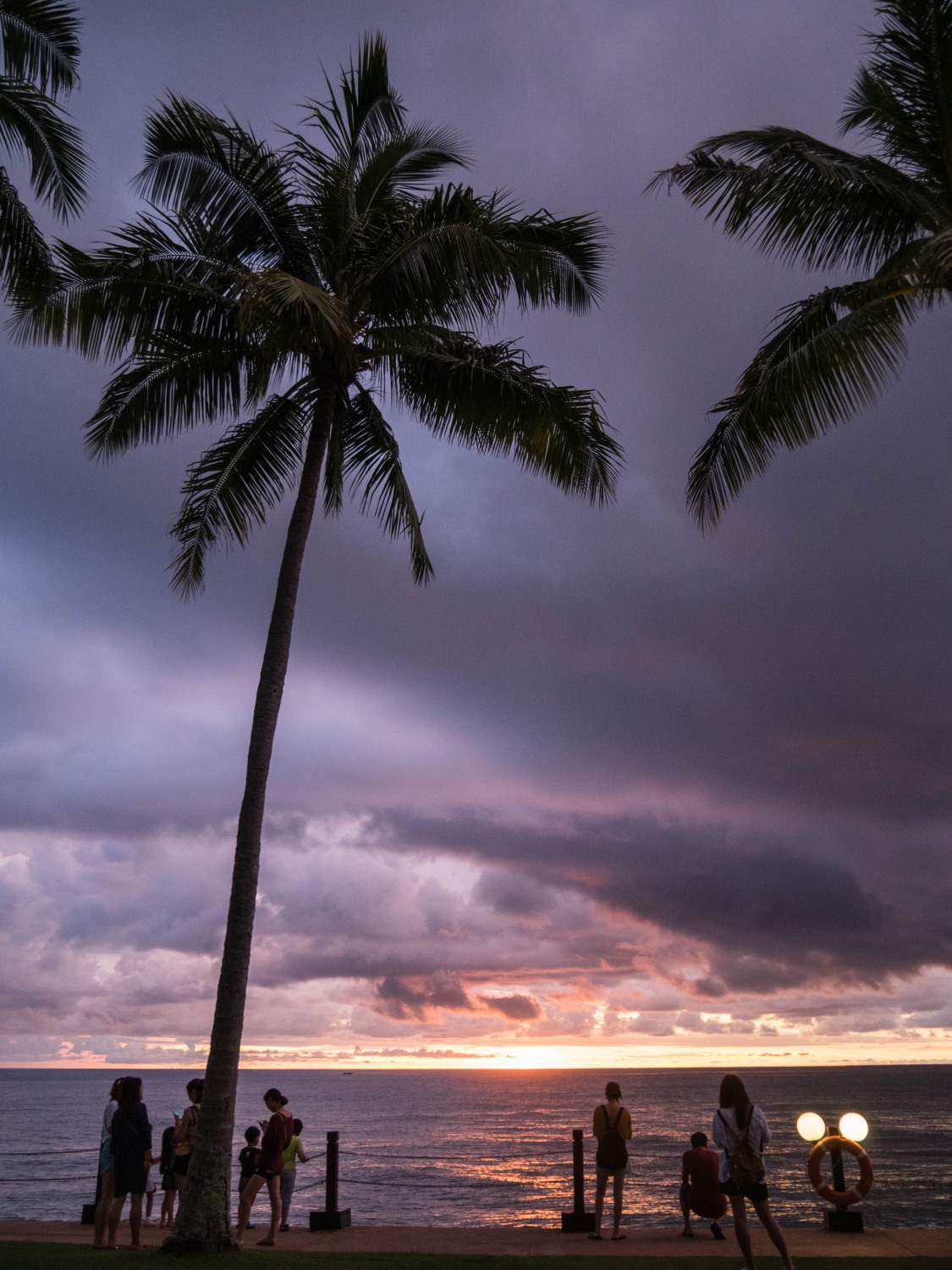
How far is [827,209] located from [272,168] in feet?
20.3

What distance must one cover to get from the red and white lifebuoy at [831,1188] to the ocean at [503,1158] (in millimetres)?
6693

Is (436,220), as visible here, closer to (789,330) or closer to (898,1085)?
(789,330)

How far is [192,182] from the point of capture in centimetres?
1171

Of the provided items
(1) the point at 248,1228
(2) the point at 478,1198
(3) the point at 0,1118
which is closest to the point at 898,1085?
(3) the point at 0,1118

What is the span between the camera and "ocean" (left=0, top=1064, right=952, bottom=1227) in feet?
94.4

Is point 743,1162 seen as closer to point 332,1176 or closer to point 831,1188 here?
point 831,1188

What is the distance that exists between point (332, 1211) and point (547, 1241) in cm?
266

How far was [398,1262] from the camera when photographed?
900 centimetres

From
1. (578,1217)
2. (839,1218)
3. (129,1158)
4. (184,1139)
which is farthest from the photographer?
(578,1217)

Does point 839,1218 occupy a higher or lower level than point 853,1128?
lower

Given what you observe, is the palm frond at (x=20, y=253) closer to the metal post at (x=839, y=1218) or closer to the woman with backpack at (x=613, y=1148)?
the woman with backpack at (x=613, y=1148)

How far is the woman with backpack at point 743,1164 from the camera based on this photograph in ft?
27.3

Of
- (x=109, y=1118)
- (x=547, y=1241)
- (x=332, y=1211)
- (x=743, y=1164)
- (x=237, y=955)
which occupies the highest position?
(x=237, y=955)

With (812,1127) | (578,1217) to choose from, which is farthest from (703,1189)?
(812,1127)
